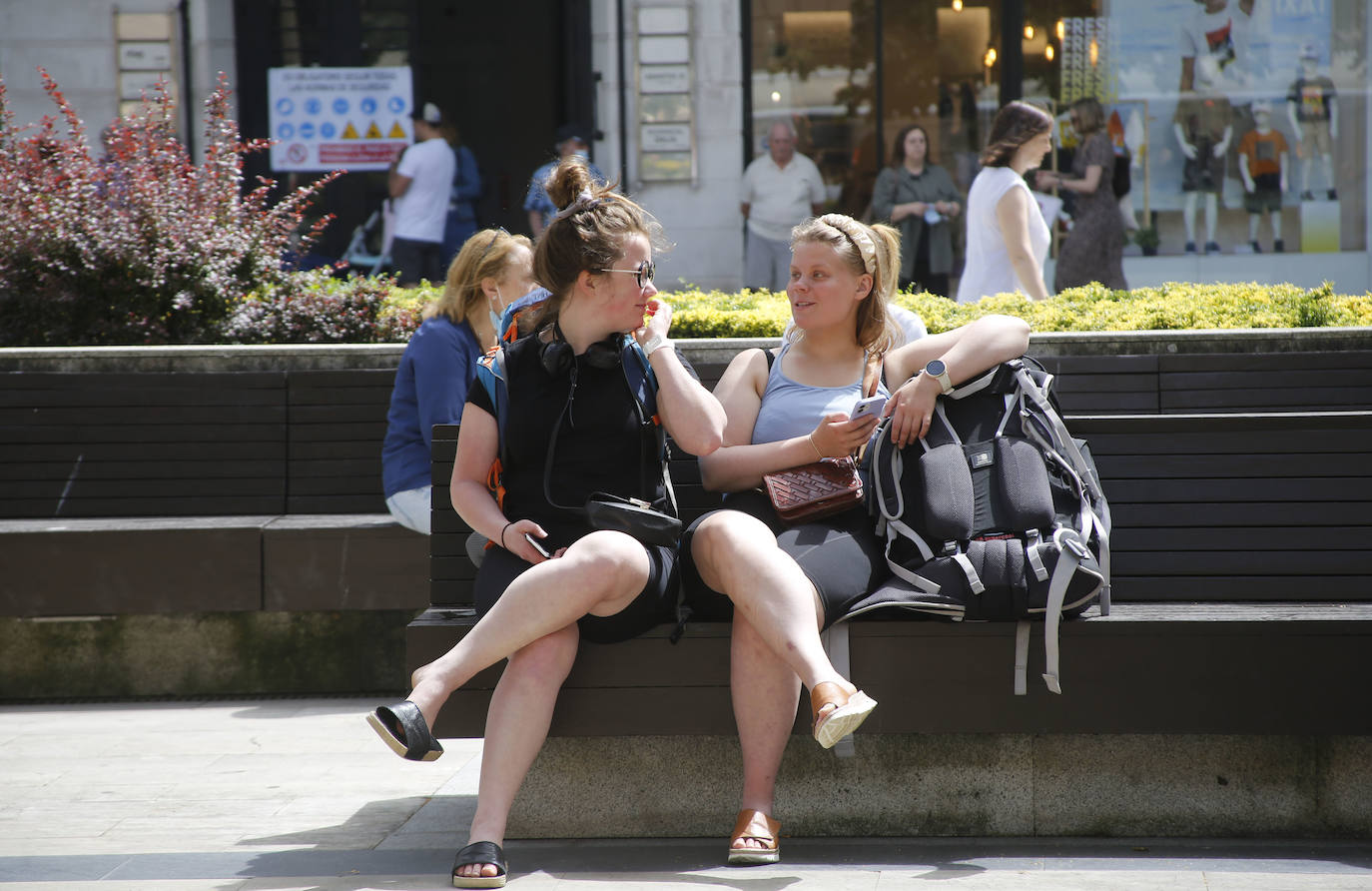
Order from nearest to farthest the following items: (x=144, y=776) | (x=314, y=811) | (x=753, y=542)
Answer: (x=753, y=542), (x=314, y=811), (x=144, y=776)

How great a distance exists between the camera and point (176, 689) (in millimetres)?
5957

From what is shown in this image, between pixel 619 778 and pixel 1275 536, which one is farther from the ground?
pixel 1275 536

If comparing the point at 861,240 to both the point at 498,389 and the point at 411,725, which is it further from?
the point at 411,725

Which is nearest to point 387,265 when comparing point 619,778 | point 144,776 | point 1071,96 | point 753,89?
point 753,89

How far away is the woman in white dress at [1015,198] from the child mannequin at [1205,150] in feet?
23.8

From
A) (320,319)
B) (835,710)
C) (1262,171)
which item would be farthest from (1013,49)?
(835,710)

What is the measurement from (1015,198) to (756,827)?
12.4 ft

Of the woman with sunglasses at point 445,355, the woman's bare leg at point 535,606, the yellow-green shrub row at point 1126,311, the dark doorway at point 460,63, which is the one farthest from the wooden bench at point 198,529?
the dark doorway at point 460,63

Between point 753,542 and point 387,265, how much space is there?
10.1 metres

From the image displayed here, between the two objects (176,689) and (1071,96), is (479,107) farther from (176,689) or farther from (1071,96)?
(176,689)

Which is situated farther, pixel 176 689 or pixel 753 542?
pixel 176 689

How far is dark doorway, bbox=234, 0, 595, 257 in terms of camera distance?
13.2 meters

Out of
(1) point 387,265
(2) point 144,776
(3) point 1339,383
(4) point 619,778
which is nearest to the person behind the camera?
(4) point 619,778

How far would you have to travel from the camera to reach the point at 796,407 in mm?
4098
